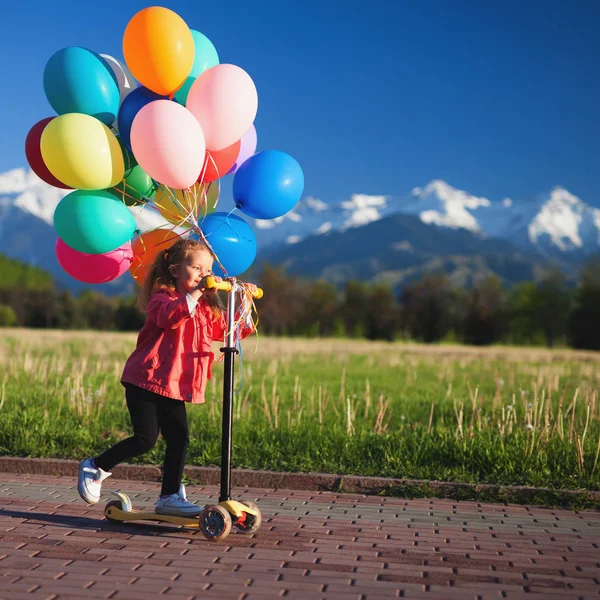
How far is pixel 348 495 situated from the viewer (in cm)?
648

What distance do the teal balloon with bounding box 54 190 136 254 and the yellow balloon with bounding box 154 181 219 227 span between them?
0.41 m

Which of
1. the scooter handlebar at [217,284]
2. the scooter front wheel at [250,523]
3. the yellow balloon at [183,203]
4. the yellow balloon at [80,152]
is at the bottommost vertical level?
the scooter front wheel at [250,523]

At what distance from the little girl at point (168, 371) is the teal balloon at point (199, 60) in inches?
63.1

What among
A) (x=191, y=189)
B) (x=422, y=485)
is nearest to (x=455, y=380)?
(x=422, y=485)

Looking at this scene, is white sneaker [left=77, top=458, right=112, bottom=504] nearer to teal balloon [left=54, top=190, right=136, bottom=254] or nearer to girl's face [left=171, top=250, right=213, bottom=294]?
girl's face [left=171, top=250, right=213, bottom=294]

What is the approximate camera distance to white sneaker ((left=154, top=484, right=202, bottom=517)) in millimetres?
5078

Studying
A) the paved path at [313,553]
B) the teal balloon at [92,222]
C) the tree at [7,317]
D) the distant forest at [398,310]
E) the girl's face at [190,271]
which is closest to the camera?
the paved path at [313,553]

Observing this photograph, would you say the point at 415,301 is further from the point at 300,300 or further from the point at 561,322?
the point at 561,322

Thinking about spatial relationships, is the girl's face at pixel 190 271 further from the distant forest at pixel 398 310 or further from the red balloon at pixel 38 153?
the distant forest at pixel 398 310

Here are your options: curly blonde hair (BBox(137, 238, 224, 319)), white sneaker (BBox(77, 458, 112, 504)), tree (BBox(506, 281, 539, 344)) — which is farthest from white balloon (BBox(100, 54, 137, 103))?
tree (BBox(506, 281, 539, 344))

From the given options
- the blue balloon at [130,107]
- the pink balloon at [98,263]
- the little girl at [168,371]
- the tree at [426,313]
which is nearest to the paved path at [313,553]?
the little girl at [168,371]

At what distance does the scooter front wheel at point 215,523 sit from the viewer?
4.79 m

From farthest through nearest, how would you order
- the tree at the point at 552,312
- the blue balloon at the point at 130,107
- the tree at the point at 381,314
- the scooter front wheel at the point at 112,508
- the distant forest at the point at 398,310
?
the tree at the point at 552,312
the tree at the point at 381,314
the distant forest at the point at 398,310
the blue balloon at the point at 130,107
the scooter front wheel at the point at 112,508

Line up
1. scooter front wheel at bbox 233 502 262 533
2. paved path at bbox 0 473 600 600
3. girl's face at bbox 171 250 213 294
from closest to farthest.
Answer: paved path at bbox 0 473 600 600, scooter front wheel at bbox 233 502 262 533, girl's face at bbox 171 250 213 294
